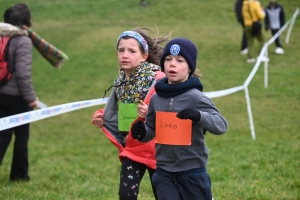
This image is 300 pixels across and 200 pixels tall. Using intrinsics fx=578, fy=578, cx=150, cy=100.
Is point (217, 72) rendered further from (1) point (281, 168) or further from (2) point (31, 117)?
(2) point (31, 117)

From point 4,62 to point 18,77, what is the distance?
0.22 meters

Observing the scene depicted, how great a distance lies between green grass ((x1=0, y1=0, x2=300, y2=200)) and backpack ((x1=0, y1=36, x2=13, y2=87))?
124 centimetres

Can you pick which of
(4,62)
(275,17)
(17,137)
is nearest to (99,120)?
(4,62)

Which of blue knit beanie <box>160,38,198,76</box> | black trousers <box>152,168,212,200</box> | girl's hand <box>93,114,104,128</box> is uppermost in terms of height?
blue knit beanie <box>160,38,198,76</box>

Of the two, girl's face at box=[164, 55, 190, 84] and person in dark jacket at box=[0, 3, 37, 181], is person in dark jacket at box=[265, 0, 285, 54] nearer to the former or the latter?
person in dark jacket at box=[0, 3, 37, 181]

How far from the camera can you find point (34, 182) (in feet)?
22.8

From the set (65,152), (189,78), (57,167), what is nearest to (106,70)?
(65,152)

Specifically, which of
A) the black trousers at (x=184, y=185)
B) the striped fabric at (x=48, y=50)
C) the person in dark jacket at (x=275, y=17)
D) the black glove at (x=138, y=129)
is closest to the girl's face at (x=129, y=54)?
the black glove at (x=138, y=129)

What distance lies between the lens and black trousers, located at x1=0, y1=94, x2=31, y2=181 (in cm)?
655

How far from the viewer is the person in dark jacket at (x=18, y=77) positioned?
6.42 m

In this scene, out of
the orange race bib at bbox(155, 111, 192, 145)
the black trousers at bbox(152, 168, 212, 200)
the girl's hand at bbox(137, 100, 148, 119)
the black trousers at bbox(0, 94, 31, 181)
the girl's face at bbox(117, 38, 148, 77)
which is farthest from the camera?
the black trousers at bbox(0, 94, 31, 181)

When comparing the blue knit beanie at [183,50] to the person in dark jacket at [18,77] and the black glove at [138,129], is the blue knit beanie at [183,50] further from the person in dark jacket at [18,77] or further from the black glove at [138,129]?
the person in dark jacket at [18,77]

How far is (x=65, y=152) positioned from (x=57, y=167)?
1.61m

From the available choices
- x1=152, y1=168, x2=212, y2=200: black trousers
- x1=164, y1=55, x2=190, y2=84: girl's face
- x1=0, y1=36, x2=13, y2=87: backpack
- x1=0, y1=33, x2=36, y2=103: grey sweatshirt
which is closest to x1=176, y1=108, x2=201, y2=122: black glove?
x1=164, y1=55, x2=190, y2=84: girl's face
